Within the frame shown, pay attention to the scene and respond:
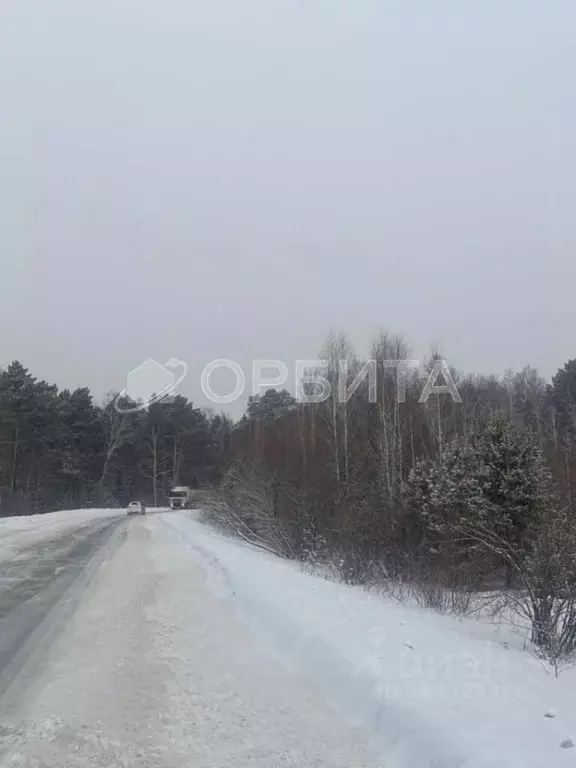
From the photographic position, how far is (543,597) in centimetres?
716

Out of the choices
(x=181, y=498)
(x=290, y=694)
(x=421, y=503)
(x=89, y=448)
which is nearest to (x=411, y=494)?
(x=421, y=503)

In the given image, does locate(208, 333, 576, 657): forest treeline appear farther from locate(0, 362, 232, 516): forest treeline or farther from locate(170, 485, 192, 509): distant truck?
locate(170, 485, 192, 509): distant truck

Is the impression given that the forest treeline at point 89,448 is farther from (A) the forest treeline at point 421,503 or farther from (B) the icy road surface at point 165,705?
(B) the icy road surface at point 165,705

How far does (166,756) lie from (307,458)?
19543 millimetres

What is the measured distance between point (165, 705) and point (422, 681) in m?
2.11

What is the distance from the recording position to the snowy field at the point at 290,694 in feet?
14.4

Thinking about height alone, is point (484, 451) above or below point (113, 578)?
above

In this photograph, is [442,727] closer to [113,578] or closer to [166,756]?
[166,756]

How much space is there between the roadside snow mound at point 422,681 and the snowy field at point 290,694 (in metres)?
0.02

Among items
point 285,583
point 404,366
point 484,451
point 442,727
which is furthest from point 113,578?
point 404,366

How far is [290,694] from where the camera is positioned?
5.83 meters

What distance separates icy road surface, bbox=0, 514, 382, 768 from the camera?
176 inches

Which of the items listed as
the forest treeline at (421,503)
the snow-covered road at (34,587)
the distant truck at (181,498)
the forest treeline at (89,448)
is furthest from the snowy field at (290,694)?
the distant truck at (181,498)

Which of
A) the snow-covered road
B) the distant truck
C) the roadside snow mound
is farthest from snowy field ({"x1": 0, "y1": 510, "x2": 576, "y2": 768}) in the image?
the distant truck
